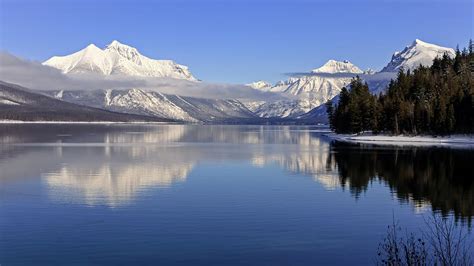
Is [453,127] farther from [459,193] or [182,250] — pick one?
[182,250]

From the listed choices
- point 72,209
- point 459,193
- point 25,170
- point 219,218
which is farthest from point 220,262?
point 25,170

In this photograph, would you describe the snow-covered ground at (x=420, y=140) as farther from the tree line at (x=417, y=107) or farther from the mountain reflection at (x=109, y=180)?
the mountain reflection at (x=109, y=180)

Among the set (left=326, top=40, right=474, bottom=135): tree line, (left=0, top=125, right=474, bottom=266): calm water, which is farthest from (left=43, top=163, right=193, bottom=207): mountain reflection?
(left=326, top=40, right=474, bottom=135): tree line

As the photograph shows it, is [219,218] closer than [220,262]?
No

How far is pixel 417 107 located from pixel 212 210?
122626 mm

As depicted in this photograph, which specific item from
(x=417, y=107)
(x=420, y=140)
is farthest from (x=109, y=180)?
(x=417, y=107)

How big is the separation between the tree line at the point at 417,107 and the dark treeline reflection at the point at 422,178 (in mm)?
55384

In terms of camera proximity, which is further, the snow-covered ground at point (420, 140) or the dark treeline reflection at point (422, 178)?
the snow-covered ground at point (420, 140)

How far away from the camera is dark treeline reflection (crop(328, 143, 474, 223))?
4541 cm

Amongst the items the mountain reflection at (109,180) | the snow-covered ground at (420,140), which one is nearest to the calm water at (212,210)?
the mountain reflection at (109,180)

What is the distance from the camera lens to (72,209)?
133 ft

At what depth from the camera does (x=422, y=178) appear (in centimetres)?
6188

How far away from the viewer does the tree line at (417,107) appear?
471ft

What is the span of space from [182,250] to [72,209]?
14.5 m
